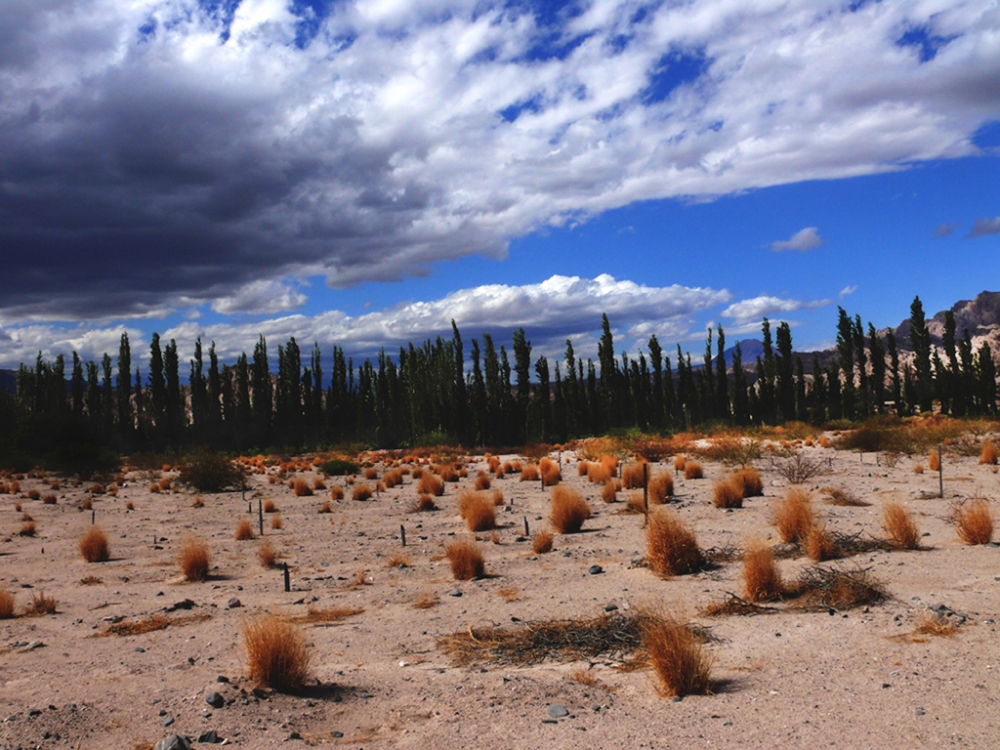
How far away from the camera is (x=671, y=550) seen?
34.8 feet

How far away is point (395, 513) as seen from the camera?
2067 centimetres

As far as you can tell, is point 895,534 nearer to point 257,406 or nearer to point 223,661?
point 223,661

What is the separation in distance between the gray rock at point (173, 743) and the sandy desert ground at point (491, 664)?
1.06 ft

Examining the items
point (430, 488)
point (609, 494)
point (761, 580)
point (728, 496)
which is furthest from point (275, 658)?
point (430, 488)

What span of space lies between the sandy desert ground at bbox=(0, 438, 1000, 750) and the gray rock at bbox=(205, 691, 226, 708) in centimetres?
7

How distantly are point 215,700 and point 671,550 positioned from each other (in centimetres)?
674

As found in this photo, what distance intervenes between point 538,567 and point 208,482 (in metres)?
20.8

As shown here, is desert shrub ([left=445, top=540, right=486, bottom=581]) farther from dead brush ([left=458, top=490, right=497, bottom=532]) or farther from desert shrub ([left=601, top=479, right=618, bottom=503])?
desert shrub ([left=601, top=479, right=618, bottom=503])

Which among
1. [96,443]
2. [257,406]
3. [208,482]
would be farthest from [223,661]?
[257,406]

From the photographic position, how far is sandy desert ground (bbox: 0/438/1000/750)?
5.56 meters

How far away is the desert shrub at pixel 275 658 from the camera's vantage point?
254 inches

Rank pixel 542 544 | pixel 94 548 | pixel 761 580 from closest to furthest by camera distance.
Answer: pixel 761 580, pixel 542 544, pixel 94 548

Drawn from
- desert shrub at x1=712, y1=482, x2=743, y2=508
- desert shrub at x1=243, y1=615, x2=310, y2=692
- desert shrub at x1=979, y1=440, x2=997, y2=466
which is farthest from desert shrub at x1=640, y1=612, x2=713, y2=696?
desert shrub at x1=979, y1=440, x2=997, y2=466

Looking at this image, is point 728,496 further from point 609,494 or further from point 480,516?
point 480,516
